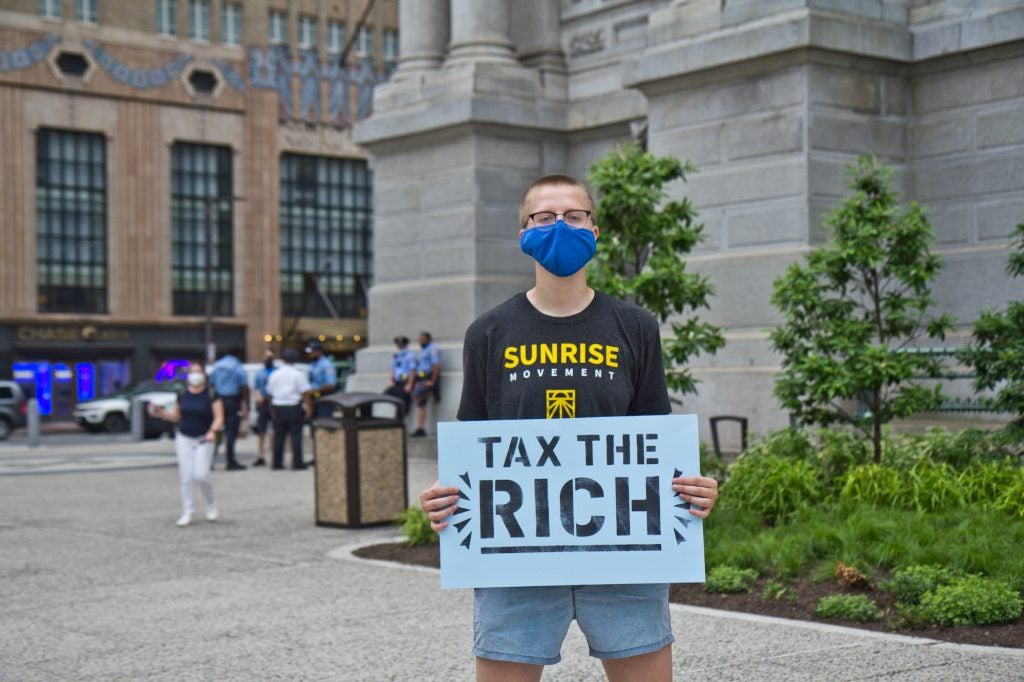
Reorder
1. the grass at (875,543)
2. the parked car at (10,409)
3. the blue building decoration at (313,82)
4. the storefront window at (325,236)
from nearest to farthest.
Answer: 1. the grass at (875,543)
2. the parked car at (10,409)
3. the blue building decoration at (313,82)
4. the storefront window at (325,236)

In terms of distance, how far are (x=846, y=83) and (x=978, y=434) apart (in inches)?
246

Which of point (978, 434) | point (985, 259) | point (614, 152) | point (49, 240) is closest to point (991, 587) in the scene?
point (978, 434)

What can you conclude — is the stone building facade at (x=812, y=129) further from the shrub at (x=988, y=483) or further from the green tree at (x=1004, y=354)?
the shrub at (x=988, y=483)

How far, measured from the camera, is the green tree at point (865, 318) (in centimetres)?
1097

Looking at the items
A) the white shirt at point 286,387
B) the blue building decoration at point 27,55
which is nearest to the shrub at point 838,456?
the white shirt at point 286,387

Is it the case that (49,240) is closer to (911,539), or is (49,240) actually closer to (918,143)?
(918,143)

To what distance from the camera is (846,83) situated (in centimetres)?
1627

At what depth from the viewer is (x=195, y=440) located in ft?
47.1

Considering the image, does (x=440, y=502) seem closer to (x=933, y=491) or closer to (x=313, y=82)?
(x=933, y=491)

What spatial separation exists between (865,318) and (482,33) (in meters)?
11.4

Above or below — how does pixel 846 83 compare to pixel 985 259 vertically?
above

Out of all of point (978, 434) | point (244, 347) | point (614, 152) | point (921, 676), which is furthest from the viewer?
point (244, 347)

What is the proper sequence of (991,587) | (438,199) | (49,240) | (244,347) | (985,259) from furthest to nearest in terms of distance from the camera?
(244,347) → (49,240) → (438,199) → (985,259) → (991,587)

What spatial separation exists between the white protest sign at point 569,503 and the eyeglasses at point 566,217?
56 centimetres
